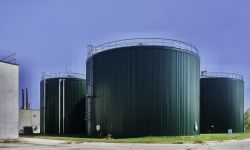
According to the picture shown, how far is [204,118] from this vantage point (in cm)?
5022

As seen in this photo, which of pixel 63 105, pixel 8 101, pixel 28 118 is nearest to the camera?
pixel 8 101

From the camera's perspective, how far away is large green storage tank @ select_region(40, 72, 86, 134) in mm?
50031

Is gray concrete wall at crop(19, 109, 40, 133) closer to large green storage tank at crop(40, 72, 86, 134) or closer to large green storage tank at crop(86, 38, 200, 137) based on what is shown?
large green storage tank at crop(40, 72, 86, 134)

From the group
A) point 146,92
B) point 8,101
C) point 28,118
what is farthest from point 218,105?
point 28,118

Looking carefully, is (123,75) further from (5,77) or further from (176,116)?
(5,77)

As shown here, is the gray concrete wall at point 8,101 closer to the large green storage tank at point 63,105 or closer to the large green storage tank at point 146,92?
the large green storage tank at point 146,92

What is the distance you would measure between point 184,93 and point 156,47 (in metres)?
5.40

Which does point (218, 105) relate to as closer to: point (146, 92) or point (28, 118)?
point (146, 92)

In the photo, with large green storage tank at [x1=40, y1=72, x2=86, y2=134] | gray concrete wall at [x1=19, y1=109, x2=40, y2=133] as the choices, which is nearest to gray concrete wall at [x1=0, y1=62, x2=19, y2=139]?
large green storage tank at [x1=40, y1=72, x2=86, y2=134]

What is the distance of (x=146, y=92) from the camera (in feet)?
115

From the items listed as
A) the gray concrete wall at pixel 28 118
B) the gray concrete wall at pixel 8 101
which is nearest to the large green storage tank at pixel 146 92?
the gray concrete wall at pixel 8 101

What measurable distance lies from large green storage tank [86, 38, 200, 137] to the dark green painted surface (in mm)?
13153

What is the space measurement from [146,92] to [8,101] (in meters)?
12.5

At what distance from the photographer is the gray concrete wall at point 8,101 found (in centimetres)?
3145
